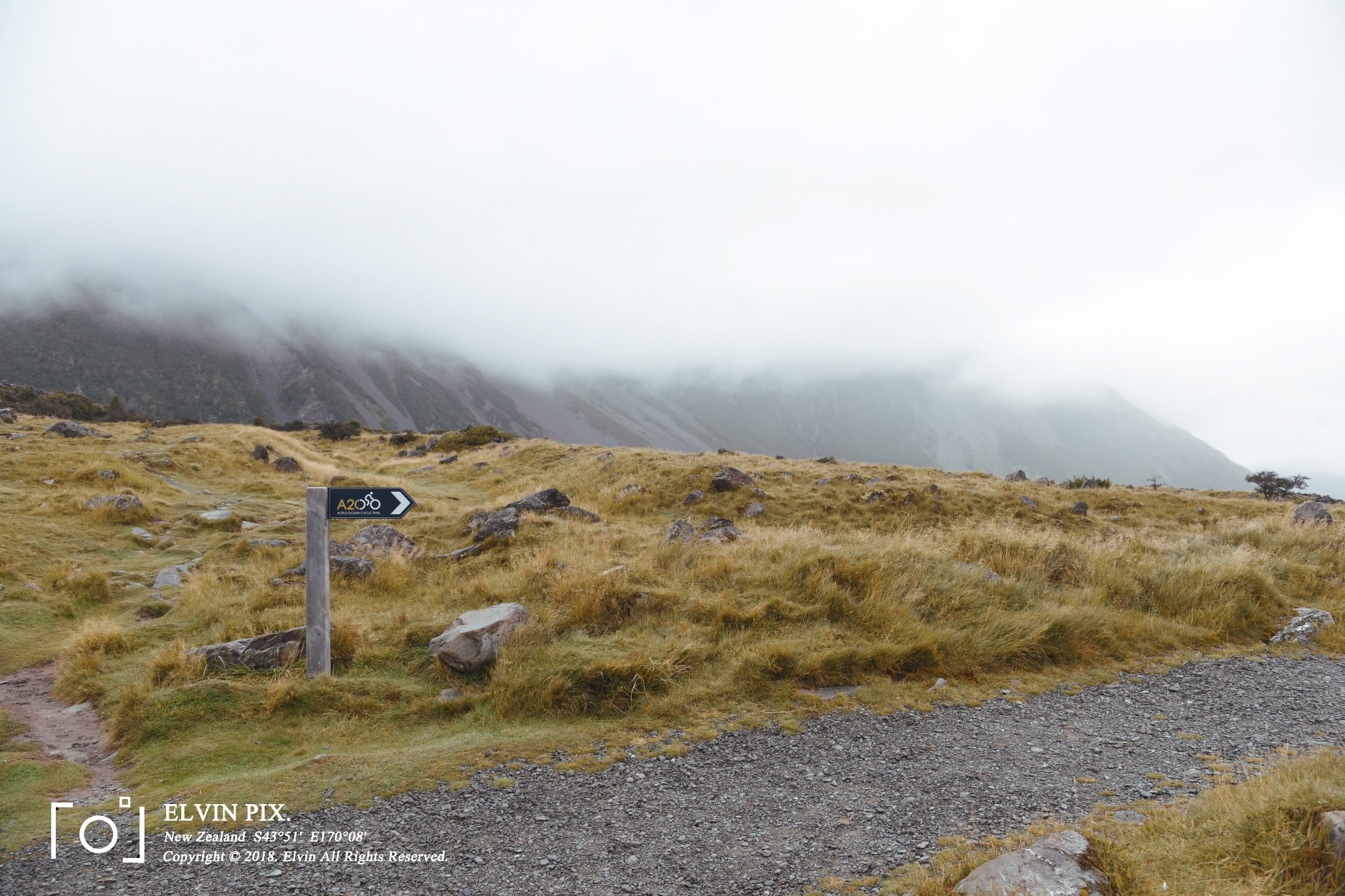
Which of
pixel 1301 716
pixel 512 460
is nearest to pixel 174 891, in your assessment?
pixel 1301 716

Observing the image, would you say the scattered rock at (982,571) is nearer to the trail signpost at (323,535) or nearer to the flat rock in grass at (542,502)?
the trail signpost at (323,535)

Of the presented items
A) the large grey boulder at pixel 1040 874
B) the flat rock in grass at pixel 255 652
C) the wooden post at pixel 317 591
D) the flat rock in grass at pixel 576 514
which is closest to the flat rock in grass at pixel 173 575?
the flat rock in grass at pixel 255 652

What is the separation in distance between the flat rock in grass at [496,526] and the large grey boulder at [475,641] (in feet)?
20.7

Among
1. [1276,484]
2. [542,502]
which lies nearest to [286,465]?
[542,502]

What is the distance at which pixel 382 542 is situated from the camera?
1475 centimetres

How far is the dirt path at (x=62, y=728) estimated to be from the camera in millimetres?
6152

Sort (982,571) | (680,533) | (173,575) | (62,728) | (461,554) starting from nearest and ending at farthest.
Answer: (62,728)
(982,571)
(173,575)
(461,554)
(680,533)

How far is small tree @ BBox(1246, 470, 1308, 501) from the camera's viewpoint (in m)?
39.9

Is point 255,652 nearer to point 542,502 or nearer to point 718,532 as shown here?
point 718,532

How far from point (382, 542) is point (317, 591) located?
22.9 ft

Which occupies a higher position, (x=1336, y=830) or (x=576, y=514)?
(x=1336, y=830)

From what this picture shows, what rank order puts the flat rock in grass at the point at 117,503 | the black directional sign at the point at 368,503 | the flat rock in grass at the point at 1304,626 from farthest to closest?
the flat rock in grass at the point at 117,503, the flat rock in grass at the point at 1304,626, the black directional sign at the point at 368,503

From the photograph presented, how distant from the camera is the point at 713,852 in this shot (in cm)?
493

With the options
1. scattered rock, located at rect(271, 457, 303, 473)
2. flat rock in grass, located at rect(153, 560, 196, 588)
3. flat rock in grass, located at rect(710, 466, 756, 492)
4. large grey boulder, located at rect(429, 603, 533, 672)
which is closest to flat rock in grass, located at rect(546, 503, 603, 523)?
flat rock in grass, located at rect(710, 466, 756, 492)
